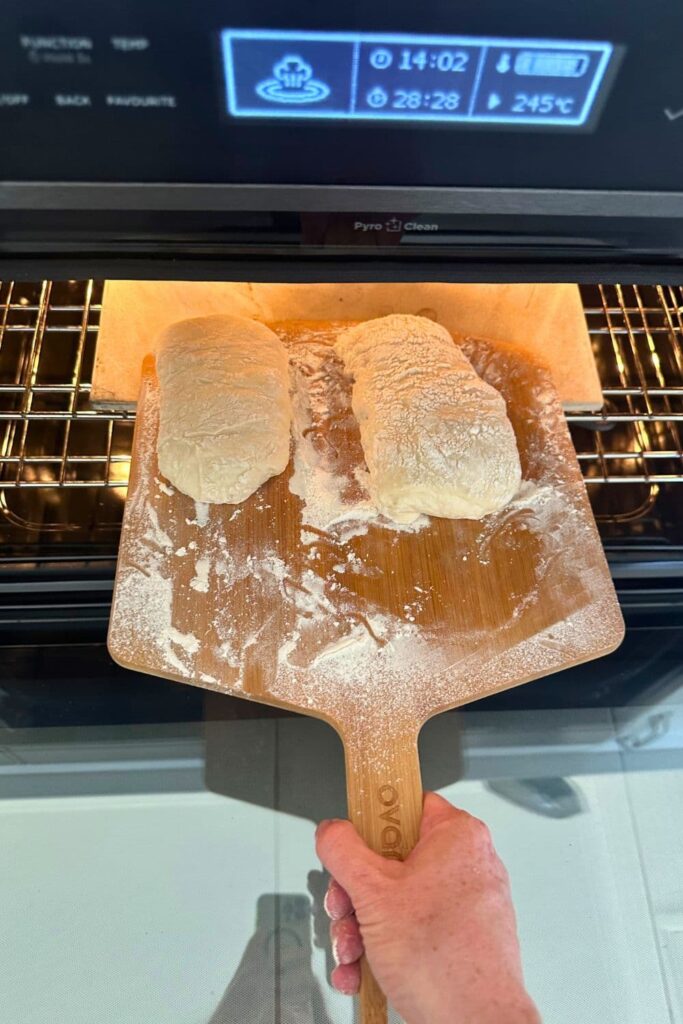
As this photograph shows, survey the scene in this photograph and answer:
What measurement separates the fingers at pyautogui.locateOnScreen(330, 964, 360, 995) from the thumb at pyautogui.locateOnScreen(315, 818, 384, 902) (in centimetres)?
9

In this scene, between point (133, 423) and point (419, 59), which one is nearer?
point (419, 59)

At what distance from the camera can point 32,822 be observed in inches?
32.0

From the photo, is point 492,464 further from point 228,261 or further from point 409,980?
point 409,980

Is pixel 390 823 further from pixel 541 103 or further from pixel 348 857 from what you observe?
pixel 541 103

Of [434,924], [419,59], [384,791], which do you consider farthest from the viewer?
[384,791]

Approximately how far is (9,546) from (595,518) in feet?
2.24

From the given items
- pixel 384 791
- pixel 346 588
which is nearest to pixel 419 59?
pixel 346 588

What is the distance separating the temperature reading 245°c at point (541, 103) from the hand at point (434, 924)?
0.59 meters

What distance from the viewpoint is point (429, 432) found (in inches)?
31.8

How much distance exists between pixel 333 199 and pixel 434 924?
586 mm

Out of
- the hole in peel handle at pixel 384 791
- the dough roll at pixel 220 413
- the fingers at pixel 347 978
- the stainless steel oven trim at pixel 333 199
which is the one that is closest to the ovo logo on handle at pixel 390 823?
the hole in peel handle at pixel 384 791

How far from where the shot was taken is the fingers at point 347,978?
677 mm

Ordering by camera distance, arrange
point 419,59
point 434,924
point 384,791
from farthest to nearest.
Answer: point 384,791
point 434,924
point 419,59

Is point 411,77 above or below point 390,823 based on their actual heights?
above
